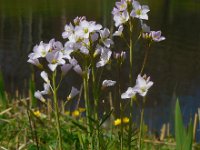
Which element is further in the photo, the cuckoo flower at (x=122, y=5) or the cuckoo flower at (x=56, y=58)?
the cuckoo flower at (x=122, y=5)

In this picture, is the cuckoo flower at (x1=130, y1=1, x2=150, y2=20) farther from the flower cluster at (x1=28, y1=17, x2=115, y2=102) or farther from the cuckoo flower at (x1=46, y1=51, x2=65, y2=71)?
the cuckoo flower at (x1=46, y1=51, x2=65, y2=71)

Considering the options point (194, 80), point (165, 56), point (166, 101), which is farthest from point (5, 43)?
point (166, 101)

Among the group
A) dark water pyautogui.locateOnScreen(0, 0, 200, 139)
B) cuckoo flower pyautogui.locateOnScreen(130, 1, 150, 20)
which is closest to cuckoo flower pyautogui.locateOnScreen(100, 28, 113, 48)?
cuckoo flower pyautogui.locateOnScreen(130, 1, 150, 20)

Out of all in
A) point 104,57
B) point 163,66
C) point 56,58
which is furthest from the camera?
point 163,66

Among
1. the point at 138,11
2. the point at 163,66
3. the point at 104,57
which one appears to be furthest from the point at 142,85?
the point at 163,66

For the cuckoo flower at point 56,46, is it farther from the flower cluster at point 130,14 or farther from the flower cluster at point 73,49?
the flower cluster at point 130,14

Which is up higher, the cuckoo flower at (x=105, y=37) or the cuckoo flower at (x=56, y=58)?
the cuckoo flower at (x=105, y=37)

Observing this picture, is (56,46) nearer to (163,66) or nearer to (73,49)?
(73,49)

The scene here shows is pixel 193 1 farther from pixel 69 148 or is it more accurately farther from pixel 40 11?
pixel 69 148

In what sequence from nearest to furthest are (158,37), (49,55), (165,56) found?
(49,55), (158,37), (165,56)

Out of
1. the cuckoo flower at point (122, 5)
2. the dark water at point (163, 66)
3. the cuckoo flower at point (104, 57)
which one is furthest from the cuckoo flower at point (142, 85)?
the dark water at point (163, 66)

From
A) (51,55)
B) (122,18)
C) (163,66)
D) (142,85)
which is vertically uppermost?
(163,66)
